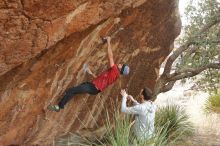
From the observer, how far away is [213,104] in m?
17.9

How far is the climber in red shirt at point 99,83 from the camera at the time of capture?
28.7 feet

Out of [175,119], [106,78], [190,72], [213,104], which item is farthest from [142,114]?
[213,104]

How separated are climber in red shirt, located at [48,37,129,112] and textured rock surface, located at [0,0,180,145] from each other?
18 cm

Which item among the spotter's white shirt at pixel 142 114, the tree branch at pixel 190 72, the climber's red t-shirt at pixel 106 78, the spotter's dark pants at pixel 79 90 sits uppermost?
the tree branch at pixel 190 72

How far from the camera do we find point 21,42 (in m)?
6.83

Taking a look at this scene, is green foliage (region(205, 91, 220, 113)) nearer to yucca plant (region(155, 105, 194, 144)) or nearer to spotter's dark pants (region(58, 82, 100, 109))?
yucca plant (region(155, 105, 194, 144))

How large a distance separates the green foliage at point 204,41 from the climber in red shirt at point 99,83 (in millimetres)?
3780

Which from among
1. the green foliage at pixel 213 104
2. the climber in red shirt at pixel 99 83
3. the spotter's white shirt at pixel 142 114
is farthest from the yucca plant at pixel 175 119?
the climber in red shirt at pixel 99 83

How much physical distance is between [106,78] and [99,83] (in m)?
0.17

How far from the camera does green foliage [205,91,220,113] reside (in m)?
17.7

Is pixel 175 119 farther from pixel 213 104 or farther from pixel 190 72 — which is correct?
pixel 213 104

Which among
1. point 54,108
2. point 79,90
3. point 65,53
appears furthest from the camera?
point 79,90

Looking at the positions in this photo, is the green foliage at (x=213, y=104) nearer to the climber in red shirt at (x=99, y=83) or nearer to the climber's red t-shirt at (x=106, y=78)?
the climber in red shirt at (x=99, y=83)

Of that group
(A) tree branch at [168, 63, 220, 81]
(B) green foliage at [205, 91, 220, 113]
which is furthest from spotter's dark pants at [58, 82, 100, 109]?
(B) green foliage at [205, 91, 220, 113]
